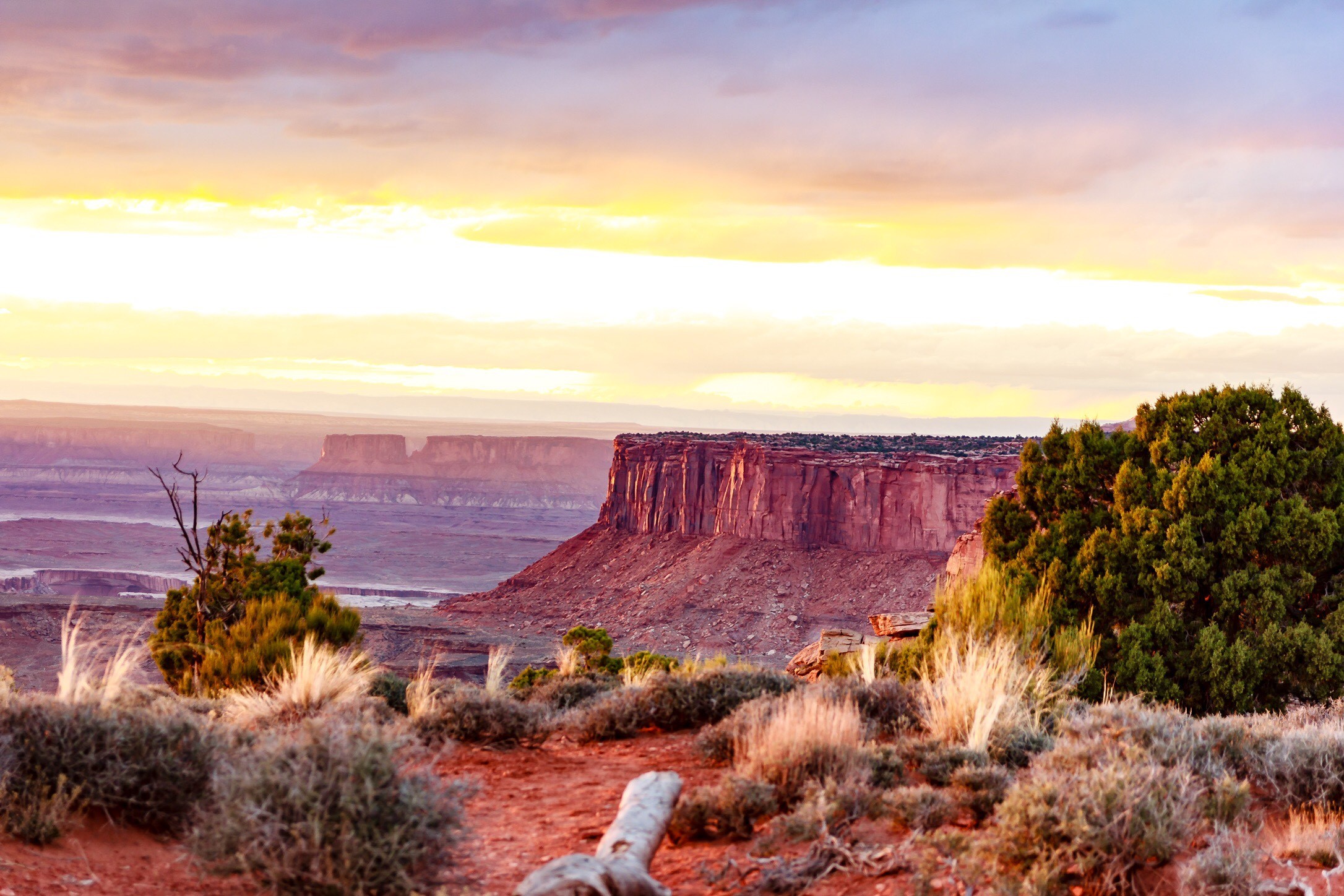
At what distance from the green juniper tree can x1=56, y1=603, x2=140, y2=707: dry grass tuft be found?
5.88 meters

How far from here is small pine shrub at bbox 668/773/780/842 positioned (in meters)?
7.54

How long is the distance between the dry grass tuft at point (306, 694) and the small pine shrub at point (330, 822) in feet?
12.6

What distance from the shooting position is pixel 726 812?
7574 millimetres

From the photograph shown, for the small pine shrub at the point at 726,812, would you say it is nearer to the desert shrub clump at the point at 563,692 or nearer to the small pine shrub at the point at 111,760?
the small pine shrub at the point at 111,760

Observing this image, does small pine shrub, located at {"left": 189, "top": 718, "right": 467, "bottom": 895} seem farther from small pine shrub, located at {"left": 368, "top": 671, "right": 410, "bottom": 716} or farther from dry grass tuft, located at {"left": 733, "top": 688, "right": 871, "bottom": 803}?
small pine shrub, located at {"left": 368, "top": 671, "right": 410, "bottom": 716}

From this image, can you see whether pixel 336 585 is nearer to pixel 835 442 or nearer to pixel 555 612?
pixel 555 612

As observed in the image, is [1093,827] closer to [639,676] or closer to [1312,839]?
[1312,839]

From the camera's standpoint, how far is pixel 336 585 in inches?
5113

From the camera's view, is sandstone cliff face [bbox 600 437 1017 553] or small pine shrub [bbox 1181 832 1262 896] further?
sandstone cliff face [bbox 600 437 1017 553]

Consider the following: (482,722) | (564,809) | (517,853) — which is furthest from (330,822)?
(482,722)

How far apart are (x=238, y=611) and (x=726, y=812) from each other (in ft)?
54.2

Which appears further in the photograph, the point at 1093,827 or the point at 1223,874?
the point at 1093,827

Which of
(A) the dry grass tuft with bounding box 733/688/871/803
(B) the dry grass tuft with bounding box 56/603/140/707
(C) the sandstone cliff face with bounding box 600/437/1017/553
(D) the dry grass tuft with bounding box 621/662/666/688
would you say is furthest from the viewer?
(C) the sandstone cliff face with bounding box 600/437/1017/553

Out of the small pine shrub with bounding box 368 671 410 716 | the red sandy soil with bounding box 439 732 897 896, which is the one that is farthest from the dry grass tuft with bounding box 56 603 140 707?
the small pine shrub with bounding box 368 671 410 716
